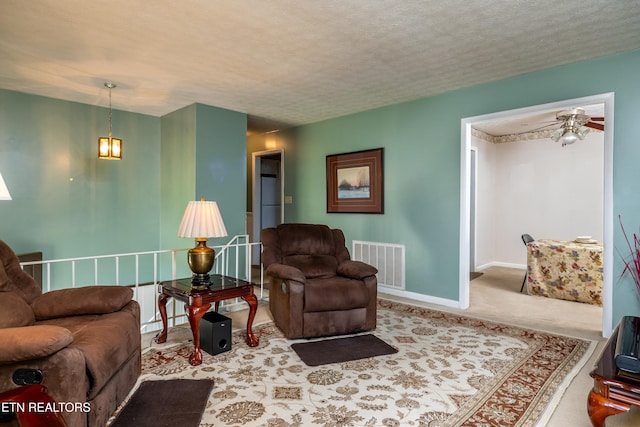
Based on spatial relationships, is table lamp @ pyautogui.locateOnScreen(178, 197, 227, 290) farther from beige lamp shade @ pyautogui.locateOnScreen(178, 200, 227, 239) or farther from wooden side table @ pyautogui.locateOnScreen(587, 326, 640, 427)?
wooden side table @ pyautogui.locateOnScreen(587, 326, 640, 427)

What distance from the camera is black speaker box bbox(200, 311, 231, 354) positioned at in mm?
2811

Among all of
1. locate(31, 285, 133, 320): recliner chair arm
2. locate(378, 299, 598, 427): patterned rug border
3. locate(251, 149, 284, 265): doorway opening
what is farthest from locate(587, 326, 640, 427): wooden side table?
locate(251, 149, 284, 265): doorway opening

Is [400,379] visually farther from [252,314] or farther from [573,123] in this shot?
[573,123]

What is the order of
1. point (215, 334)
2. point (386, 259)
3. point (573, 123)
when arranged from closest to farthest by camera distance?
point (215, 334), point (573, 123), point (386, 259)

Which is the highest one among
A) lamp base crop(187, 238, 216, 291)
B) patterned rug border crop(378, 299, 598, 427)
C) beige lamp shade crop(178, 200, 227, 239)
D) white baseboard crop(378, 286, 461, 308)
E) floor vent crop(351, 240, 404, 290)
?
beige lamp shade crop(178, 200, 227, 239)

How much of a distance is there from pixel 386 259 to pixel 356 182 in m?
1.17

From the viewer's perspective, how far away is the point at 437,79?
151 inches

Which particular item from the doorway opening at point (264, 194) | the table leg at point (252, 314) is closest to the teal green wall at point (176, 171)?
the doorway opening at point (264, 194)

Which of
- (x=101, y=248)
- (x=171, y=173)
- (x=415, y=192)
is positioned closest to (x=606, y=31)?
(x=415, y=192)

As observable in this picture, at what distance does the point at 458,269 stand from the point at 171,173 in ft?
13.3

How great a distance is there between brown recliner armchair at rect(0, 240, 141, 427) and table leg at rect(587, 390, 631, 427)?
236 centimetres

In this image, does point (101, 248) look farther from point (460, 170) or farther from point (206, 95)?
point (460, 170)

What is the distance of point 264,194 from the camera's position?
6953mm

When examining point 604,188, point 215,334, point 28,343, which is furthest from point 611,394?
point 28,343
